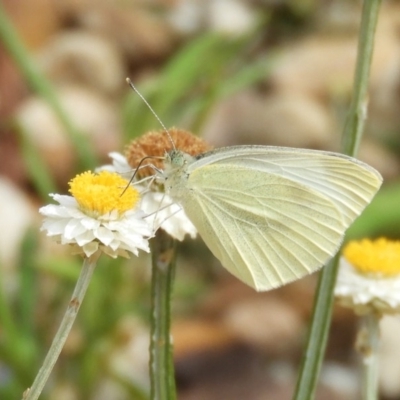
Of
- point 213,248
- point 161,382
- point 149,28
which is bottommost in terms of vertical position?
point 161,382

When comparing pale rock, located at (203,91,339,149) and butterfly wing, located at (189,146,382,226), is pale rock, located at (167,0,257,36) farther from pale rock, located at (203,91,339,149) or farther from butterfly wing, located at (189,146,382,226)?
butterfly wing, located at (189,146,382,226)

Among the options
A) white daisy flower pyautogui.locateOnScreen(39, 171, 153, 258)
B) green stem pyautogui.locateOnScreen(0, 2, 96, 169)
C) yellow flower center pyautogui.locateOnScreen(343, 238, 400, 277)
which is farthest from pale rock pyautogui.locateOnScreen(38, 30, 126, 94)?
white daisy flower pyautogui.locateOnScreen(39, 171, 153, 258)

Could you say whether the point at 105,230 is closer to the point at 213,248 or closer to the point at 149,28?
the point at 213,248

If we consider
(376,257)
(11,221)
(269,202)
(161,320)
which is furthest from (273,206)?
(11,221)

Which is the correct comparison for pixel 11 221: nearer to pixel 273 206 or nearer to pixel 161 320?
pixel 273 206

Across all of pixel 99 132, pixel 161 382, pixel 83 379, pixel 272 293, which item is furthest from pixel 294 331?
pixel 161 382
